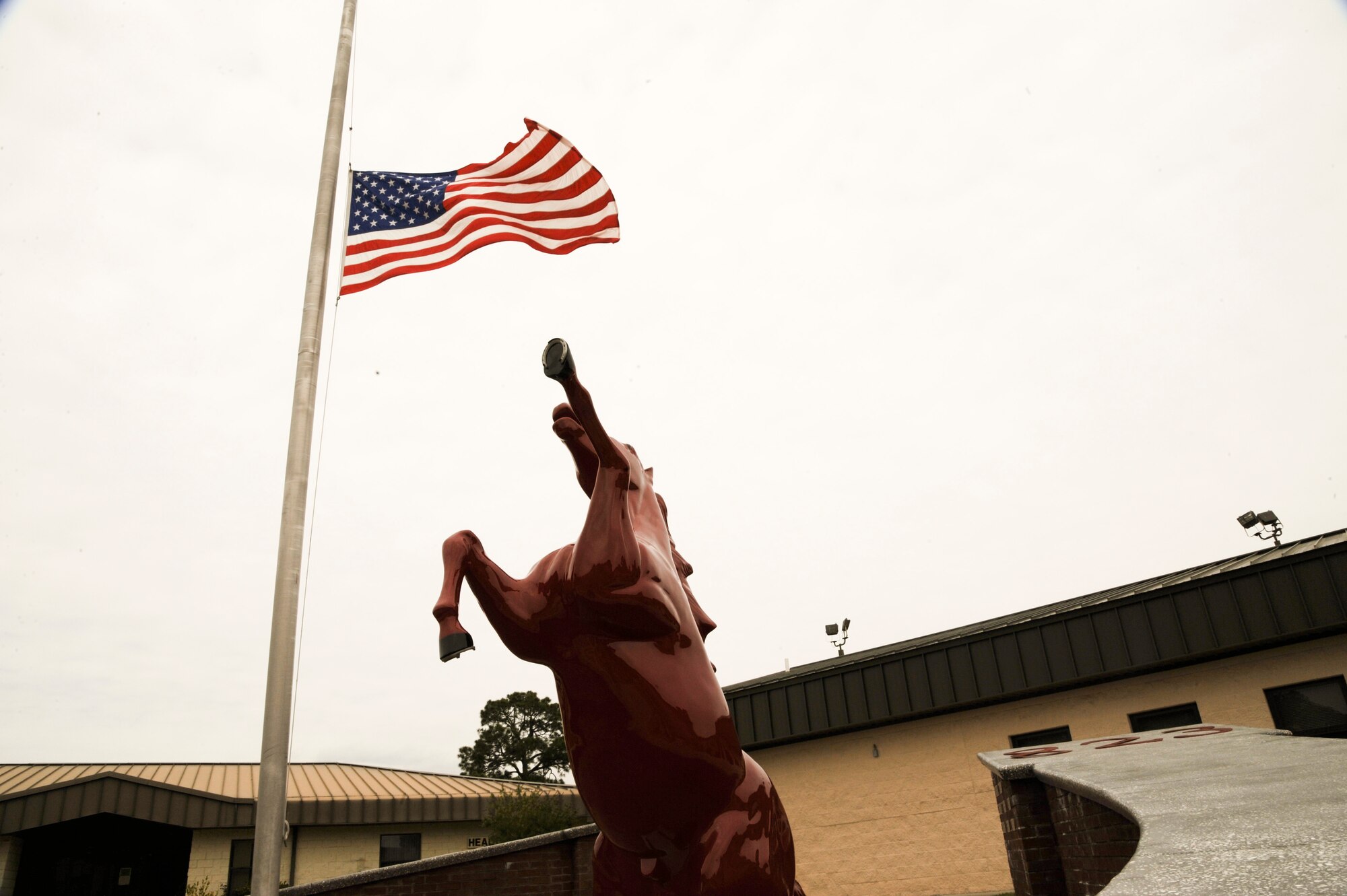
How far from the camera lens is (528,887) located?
A: 31.1 feet

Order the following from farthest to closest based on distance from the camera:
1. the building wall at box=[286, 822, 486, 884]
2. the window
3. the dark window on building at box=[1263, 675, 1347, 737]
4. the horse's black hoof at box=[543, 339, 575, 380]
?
the building wall at box=[286, 822, 486, 884] → the window → the dark window on building at box=[1263, 675, 1347, 737] → the horse's black hoof at box=[543, 339, 575, 380]

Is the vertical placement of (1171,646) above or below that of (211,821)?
above

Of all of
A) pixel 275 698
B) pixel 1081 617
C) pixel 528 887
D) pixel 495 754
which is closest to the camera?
pixel 275 698

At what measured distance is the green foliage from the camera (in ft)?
49.8

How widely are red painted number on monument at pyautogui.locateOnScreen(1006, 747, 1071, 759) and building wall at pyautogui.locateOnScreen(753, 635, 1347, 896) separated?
387 centimetres

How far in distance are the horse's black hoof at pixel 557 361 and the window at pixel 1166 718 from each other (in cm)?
1013

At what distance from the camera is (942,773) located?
11992 millimetres

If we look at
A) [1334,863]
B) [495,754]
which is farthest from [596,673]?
[495,754]

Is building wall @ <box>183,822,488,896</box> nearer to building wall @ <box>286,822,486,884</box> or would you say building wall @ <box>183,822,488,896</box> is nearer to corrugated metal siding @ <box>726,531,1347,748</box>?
building wall @ <box>286,822,486,884</box>

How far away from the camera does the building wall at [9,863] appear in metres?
15.8

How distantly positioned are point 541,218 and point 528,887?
689 cm

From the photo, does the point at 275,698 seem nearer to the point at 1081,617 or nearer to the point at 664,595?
the point at 664,595

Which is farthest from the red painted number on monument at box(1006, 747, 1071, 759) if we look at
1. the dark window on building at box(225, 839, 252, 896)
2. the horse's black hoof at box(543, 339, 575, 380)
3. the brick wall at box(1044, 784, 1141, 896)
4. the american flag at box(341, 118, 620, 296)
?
the dark window on building at box(225, 839, 252, 896)

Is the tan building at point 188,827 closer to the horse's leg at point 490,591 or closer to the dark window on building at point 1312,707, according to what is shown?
the dark window on building at point 1312,707
